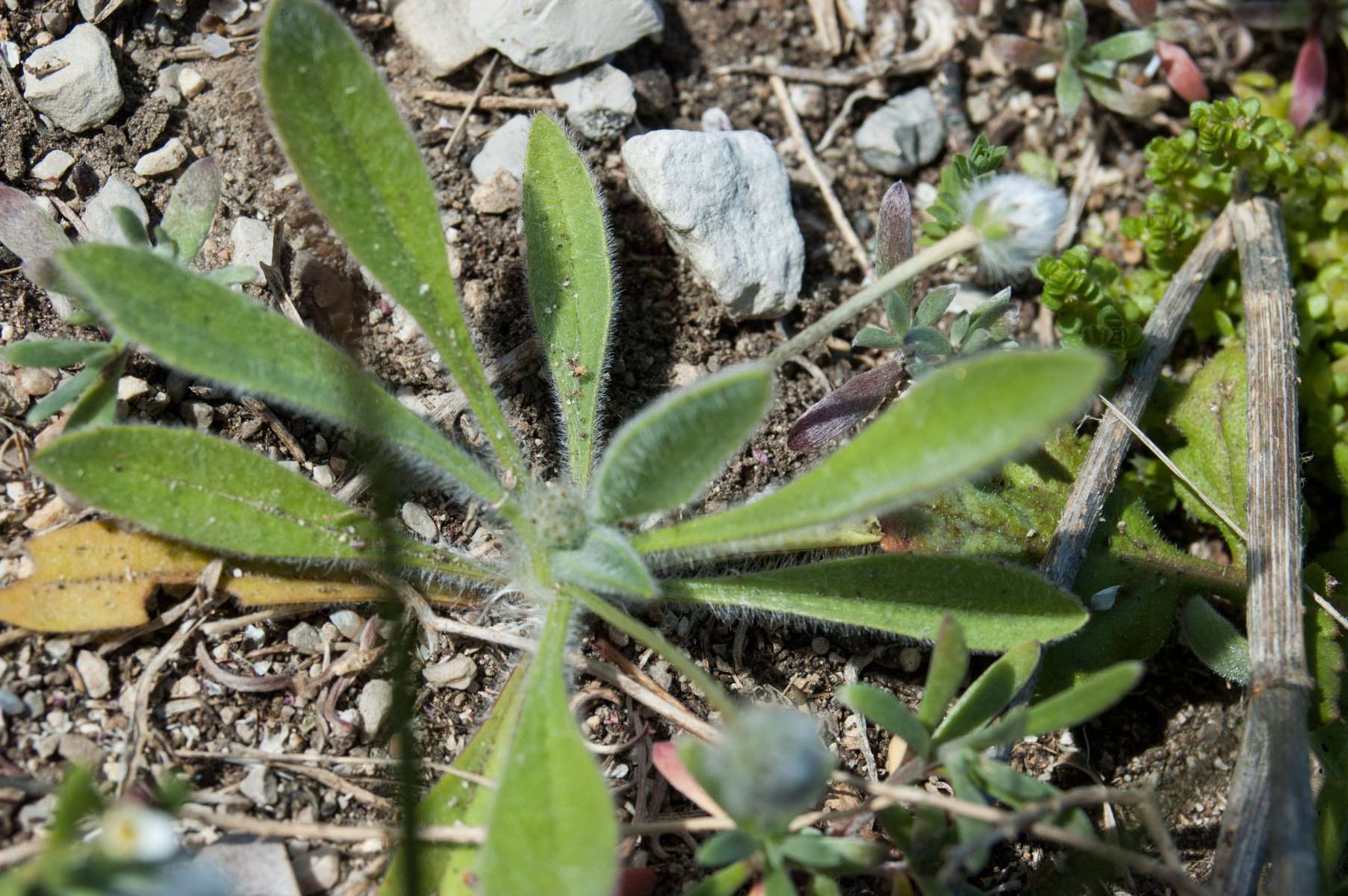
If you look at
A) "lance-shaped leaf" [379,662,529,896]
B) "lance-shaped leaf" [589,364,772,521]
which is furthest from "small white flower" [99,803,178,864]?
"lance-shaped leaf" [589,364,772,521]

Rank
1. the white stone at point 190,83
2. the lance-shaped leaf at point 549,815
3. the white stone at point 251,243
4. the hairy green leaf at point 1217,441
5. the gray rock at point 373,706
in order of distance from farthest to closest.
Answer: the hairy green leaf at point 1217,441, the white stone at point 190,83, the white stone at point 251,243, the gray rock at point 373,706, the lance-shaped leaf at point 549,815

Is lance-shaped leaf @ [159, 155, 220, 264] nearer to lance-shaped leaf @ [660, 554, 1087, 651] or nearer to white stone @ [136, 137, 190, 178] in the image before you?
white stone @ [136, 137, 190, 178]

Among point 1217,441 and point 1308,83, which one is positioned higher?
point 1308,83

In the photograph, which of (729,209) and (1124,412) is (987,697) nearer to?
(1124,412)

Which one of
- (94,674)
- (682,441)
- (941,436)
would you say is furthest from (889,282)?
(94,674)

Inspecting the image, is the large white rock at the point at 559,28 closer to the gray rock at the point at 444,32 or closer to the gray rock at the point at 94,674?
the gray rock at the point at 444,32

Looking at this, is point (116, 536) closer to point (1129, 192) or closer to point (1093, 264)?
point (1093, 264)

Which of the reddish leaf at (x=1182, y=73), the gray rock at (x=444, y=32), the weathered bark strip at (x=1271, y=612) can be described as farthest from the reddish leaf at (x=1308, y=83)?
the gray rock at (x=444, y=32)
